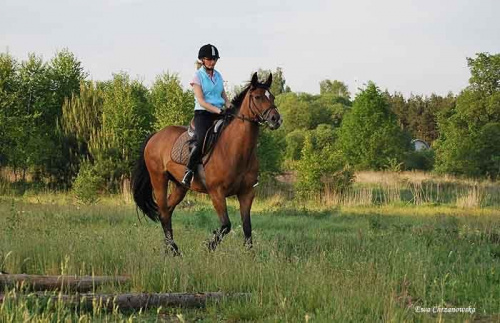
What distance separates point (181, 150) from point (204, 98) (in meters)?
0.94

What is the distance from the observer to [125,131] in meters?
23.4

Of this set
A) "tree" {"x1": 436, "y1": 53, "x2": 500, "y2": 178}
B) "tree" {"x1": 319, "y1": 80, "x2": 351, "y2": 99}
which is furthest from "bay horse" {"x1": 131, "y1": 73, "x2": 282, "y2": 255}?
"tree" {"x1": 319, "y1": 80, "x2": 351, "y2": 99}

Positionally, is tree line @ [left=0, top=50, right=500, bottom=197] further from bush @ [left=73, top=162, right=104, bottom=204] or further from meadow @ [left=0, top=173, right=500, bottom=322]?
meadow @ [left=0, top=173, right=500, bottom=322]

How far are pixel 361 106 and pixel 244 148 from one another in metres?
24.5

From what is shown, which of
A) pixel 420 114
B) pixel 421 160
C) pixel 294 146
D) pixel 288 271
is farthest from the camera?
pixel 420 114

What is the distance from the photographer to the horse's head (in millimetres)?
7578

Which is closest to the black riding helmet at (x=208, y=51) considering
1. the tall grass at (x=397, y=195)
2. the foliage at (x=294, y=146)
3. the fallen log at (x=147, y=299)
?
the fallen log at (x=147, y=299)

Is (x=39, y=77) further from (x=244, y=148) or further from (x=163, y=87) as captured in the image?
(x=244, y=148)

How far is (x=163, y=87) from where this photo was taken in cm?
2547

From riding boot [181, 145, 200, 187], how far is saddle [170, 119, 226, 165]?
0.11 meters

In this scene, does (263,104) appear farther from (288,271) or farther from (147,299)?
(147,299)

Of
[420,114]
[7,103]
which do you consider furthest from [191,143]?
[420,114]

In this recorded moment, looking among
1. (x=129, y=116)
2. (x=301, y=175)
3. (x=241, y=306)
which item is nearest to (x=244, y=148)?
(x=241, y=306)

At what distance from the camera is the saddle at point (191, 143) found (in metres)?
8.35
